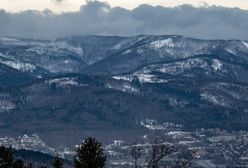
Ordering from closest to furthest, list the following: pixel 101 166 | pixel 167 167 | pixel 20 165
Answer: pixel 101 166
pixel 20 165
pixel 167 167

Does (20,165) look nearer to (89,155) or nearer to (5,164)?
(5,164)

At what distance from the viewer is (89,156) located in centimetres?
6191

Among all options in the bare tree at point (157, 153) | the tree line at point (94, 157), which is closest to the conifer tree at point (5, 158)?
the tree line at point (94, 157)

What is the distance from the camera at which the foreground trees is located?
2405 inches

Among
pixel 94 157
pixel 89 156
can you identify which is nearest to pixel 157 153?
pixel 94 157

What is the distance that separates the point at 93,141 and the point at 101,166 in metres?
3.11

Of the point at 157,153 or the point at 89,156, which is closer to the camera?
the point at 89,156

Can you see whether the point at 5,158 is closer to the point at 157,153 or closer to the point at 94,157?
the point at 94,157

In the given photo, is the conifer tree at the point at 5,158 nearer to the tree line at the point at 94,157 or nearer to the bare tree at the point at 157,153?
the tree line at the point at 94,157

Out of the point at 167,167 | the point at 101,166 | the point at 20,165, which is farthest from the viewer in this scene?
the point at 167,167

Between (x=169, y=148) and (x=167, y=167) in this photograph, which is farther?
(x=167, y=167)

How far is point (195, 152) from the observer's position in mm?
61562

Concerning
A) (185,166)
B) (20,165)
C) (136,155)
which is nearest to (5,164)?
(20,165)

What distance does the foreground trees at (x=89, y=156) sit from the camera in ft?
200
